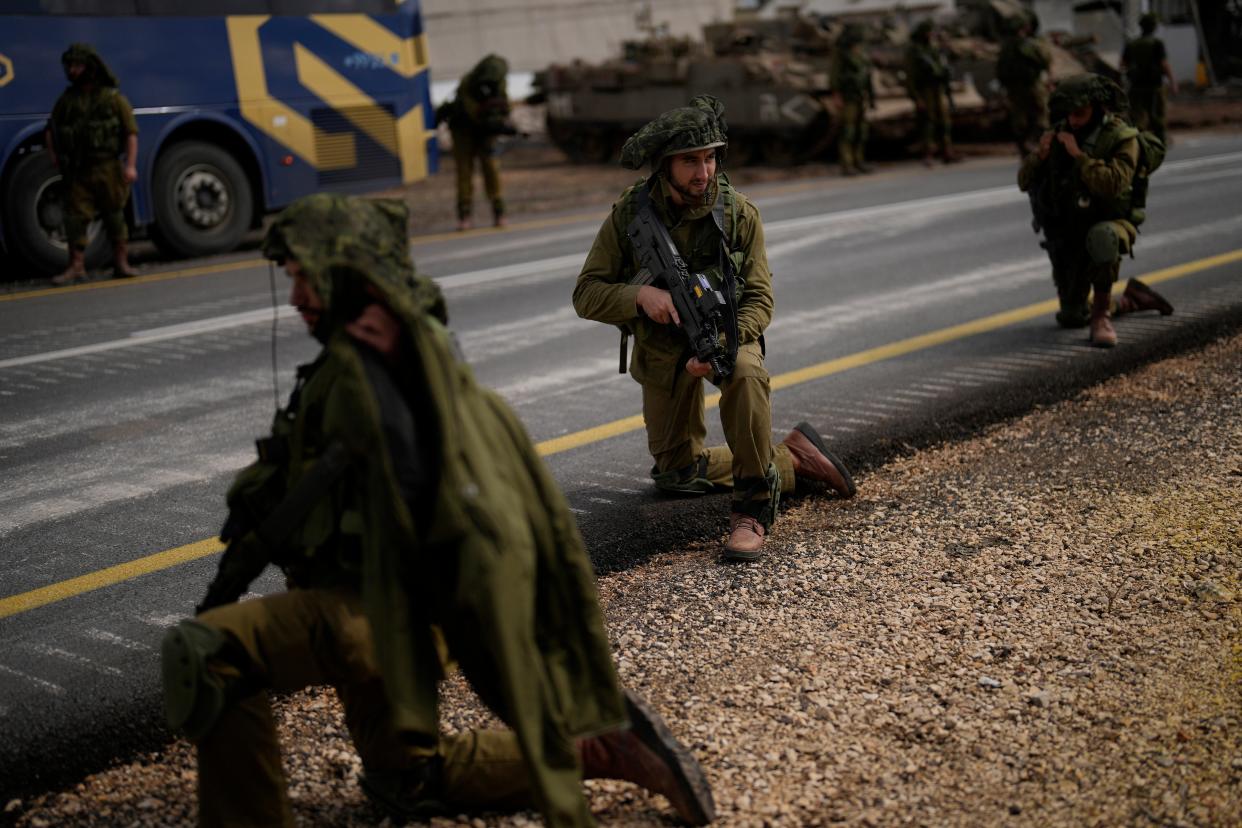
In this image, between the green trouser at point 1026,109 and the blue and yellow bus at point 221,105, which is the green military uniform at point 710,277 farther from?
the green trouser at point 1026,109

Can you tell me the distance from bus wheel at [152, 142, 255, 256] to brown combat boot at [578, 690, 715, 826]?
10.7 m

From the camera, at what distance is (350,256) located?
2717 mm

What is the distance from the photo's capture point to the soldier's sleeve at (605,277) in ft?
16.3

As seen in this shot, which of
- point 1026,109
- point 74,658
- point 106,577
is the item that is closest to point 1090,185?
point 106,577

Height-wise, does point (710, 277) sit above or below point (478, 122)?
below

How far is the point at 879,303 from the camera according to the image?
9438 mm

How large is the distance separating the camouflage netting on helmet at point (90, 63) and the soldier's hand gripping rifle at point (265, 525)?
883cm

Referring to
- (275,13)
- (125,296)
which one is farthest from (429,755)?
(275,13)

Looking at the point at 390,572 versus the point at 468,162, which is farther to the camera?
the point at 468,162

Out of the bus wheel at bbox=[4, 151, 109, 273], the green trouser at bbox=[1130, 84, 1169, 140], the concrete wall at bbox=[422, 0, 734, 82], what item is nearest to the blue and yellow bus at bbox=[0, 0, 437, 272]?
the bus wheel at bbox=[4, 151, 109, 273]

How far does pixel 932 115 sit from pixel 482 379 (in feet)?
43.0

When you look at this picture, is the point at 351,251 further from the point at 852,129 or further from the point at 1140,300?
the point at 852,129

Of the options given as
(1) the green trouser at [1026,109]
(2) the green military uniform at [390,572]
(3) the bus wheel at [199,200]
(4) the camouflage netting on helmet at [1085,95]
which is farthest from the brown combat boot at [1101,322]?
(1) the green trouser at [1026,109]

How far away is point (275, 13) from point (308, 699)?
420 inches
